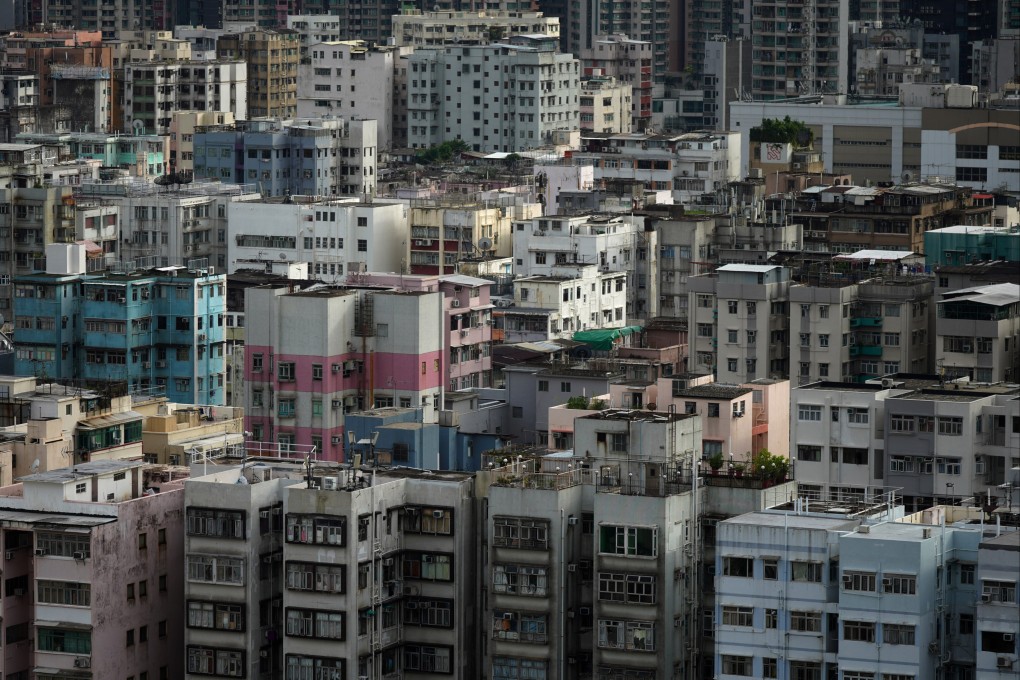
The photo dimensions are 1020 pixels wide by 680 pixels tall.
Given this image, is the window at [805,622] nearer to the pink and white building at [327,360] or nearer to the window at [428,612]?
the window at [428,612]

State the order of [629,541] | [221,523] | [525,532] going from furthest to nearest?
1. [221,523]
2. [525,532]
3. [629,541]

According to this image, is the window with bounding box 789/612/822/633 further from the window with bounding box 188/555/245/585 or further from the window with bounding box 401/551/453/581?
the window with bounding box 188/555/245/585

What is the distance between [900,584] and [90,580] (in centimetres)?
2025

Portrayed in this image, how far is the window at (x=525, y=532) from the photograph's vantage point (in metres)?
73.3

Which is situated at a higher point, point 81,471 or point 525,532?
point 81,471

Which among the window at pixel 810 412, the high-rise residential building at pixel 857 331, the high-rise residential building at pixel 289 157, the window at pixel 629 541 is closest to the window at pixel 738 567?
the window at pixel 629 541

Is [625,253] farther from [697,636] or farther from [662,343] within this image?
[697,636]

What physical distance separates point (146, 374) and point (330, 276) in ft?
101

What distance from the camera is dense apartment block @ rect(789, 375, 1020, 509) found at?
278ft

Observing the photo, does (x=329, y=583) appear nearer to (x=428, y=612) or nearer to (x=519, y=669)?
(x=428, y=612)

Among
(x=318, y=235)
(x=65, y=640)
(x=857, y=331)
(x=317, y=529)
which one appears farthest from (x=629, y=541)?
(x=318, y=235)

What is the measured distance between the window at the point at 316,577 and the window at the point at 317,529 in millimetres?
599

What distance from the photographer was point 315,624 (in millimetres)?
73438

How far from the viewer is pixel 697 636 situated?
73125 mm
